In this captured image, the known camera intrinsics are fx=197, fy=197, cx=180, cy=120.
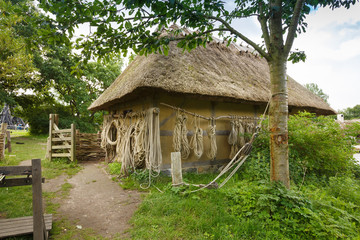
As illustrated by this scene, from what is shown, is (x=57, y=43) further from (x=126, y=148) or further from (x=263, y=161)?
(x=263, y=161)

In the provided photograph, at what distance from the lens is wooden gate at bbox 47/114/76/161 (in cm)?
676

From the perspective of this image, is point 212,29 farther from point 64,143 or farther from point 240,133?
point 64,143

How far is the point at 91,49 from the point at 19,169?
5.97ft

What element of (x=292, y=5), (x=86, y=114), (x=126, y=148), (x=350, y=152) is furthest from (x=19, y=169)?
(x=86, y=114)

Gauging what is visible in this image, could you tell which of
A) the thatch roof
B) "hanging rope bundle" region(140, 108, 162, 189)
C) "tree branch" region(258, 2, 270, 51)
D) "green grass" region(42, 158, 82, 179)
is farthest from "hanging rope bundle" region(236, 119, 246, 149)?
"green grass" region(42, 158, 82, 179)

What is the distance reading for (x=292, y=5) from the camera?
3.12m

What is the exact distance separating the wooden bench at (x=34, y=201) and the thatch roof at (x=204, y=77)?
8.91 feet

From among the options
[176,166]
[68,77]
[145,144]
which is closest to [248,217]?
[176,166]

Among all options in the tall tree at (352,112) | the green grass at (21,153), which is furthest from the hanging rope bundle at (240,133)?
the tall tree at (352,112)

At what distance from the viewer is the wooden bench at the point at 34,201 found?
6.30ft

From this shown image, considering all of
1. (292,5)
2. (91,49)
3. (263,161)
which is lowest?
(263,161)

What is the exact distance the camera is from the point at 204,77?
17.4 ft

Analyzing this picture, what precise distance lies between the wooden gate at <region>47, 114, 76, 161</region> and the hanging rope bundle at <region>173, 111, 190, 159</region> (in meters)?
4.00

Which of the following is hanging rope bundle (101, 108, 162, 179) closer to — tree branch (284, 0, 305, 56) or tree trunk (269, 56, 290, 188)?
tree trunk (269, 56, 290, 188)
